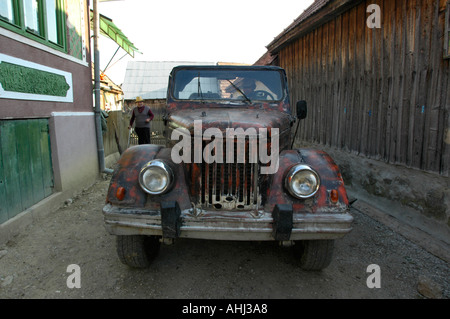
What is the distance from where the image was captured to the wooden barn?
3699 mm

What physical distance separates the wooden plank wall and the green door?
215 inches

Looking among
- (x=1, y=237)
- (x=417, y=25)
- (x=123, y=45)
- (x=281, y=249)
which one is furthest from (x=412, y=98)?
(x=123, y=45)

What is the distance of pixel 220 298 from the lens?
257 cm

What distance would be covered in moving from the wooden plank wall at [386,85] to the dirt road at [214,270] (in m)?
1.34

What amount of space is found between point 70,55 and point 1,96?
224 cm

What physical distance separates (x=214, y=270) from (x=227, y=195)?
3.17 ft

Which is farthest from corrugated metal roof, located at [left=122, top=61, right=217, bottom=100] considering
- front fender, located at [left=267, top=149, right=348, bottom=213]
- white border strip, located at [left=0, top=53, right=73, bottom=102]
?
front fender, located at [left=267, top=149, right=348, bottom=213]

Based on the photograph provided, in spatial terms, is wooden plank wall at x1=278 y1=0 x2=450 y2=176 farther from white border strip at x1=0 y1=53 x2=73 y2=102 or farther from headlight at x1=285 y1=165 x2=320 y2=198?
white border strip at x1=0 y1=53 x2=73 y2=102

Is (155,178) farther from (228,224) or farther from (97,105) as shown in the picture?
(97,105)

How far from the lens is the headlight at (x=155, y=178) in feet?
8.46

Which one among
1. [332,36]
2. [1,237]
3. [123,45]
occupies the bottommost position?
[1,237]

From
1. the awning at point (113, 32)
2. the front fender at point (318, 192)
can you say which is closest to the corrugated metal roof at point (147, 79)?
the awning at point (113, 32)
